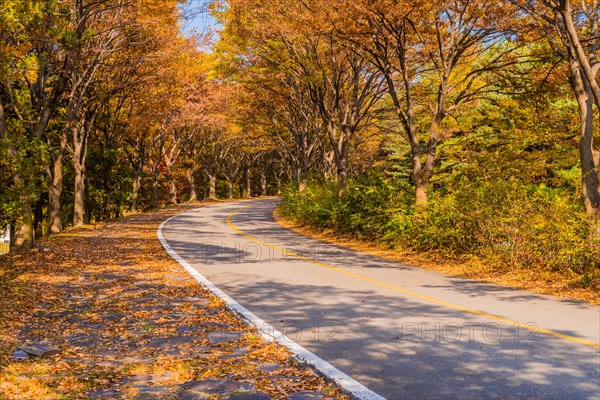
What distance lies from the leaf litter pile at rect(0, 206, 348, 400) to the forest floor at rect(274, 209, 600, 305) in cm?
563

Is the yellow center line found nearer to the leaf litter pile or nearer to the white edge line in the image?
the white edge line

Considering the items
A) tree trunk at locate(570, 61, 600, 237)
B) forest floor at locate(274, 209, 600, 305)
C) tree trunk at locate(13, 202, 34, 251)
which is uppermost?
tree trunk at locate(570, 61, 600, 237)

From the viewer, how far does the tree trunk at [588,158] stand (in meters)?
10.9

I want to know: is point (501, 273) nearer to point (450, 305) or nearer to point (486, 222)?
point (486, 222)

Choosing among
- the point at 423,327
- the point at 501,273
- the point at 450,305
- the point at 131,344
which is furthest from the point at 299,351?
the point at 501,273

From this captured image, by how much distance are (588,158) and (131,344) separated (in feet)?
32.6

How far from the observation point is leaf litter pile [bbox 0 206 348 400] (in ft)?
15.8

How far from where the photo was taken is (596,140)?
17156mm

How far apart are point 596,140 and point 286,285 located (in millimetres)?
12179

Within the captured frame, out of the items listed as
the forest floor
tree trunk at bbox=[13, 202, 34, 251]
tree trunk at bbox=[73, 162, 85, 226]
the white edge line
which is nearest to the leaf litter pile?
the white edge line

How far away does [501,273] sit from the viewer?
1162cm

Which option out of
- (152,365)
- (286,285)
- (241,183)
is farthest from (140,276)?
(241,183)

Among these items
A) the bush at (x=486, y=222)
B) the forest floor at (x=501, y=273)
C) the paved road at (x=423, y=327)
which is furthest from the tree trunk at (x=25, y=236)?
the bush at (x=486, y=222)

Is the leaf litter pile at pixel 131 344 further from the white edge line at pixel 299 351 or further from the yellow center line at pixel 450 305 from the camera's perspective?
the yellow center line at pixel 450 305
